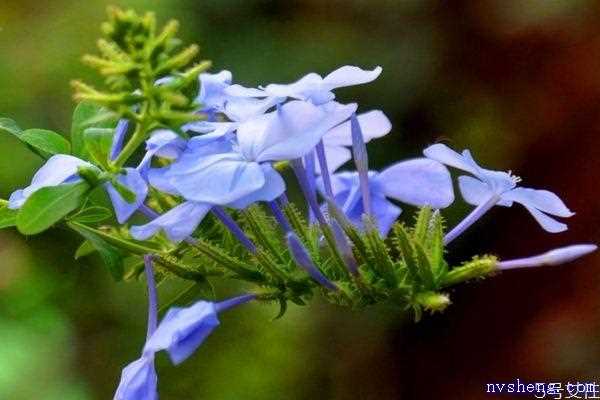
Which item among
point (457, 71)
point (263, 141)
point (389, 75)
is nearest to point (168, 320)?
point (263, 141)

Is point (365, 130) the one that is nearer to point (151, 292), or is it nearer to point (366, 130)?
point (366, 130)

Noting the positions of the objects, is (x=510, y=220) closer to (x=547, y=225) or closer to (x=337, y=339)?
(x=337, y=339)

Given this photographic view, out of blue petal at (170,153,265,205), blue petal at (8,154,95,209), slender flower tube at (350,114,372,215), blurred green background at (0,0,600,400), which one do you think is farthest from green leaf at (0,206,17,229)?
blurred green background at (0,0,600,400)

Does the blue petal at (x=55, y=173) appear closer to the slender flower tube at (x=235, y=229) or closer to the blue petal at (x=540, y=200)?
the slender flower tube at (x=235, y=229)

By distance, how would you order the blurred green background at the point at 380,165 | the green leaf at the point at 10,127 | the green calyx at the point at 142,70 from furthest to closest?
1. the blurred green background at the point at 380,165
2. the green leaf at the point at 10,127
3. the green calyx at the point at 142,70

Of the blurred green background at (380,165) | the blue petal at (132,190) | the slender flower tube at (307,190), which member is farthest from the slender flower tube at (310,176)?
the blurred green background at (380,165)

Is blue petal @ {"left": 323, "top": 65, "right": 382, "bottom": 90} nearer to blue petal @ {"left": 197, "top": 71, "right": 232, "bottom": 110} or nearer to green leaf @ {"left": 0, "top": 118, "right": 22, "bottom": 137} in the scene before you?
blue petal @ {"left": 197, "top": 71, "right": 232, "bottom": 110}
